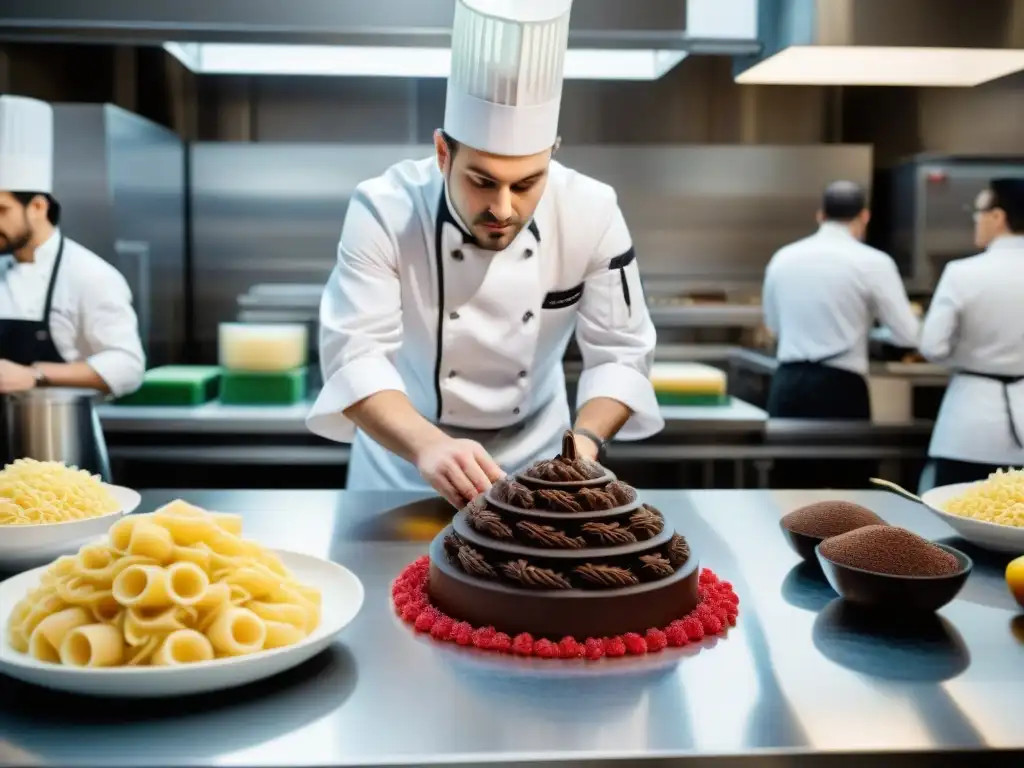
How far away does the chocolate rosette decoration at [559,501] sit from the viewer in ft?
3.86

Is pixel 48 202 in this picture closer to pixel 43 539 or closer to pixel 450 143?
pixel 450 143

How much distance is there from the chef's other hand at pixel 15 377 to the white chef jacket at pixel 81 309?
13 centimetres

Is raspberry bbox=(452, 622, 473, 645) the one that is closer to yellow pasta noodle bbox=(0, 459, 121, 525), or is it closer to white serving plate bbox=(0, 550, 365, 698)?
white serving plate bbox=(0, 550, 365, 698)

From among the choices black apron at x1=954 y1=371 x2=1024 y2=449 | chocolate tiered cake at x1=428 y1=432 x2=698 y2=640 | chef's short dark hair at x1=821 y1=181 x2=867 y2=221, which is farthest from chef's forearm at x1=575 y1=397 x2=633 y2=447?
chef's short dark hair at x1=821 y1=181 x2=867 y2=221

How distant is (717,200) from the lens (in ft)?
16.6

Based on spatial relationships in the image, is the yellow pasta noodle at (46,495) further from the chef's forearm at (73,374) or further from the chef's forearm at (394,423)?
the chef's forearm at (73,374)

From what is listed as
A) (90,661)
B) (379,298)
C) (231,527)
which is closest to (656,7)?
(379,298)

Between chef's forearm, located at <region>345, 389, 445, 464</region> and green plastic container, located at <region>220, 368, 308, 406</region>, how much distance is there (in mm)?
1807

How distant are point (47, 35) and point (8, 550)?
146 cm

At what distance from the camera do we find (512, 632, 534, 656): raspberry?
111cm

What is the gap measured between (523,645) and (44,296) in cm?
287

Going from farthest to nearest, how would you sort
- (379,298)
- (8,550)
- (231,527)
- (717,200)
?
1. (717,200)
2. (379,298)
3. (8,550)
4. (231,527)

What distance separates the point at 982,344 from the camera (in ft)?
13.0

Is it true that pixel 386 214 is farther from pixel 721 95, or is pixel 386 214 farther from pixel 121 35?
pixel 721 95
